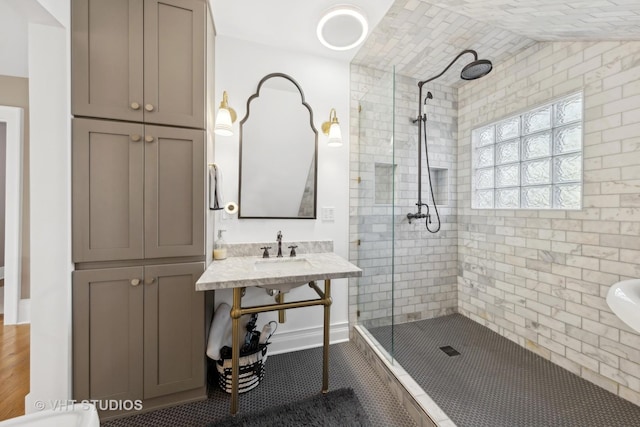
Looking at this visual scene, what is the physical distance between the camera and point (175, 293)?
59.0 inches

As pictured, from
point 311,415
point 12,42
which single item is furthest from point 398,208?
point 12,42

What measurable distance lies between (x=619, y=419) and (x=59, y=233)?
321 cm

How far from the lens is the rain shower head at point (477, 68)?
165 cm

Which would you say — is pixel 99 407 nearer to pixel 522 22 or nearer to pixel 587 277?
pixel 587 277

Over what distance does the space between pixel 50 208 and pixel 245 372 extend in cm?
144

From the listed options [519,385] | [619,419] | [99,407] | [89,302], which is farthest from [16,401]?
[619,419]

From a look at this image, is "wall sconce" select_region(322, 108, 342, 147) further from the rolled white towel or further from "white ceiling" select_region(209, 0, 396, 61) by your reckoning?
the rolled white towel

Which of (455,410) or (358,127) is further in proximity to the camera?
(358,127)

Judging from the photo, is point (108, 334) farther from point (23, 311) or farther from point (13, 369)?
point (23, 311)

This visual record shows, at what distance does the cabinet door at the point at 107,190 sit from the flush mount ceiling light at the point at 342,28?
1.44 metres

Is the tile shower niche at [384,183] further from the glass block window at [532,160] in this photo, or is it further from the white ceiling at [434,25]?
the glass block window at [532,160]

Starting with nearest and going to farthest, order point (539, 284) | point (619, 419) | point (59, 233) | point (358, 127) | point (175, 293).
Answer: point (59, 233) → point (619, 419) → point (175, 293) → point (539, 284) → point (358, 127)

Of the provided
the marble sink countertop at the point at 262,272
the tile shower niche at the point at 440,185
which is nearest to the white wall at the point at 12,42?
the marble sink countertop at the point at 262,272

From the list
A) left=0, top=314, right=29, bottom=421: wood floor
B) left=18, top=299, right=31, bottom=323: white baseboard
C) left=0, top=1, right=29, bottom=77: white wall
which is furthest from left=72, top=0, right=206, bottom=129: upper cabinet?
left=18, top=299, right=31, bottom=323: white baseboard
